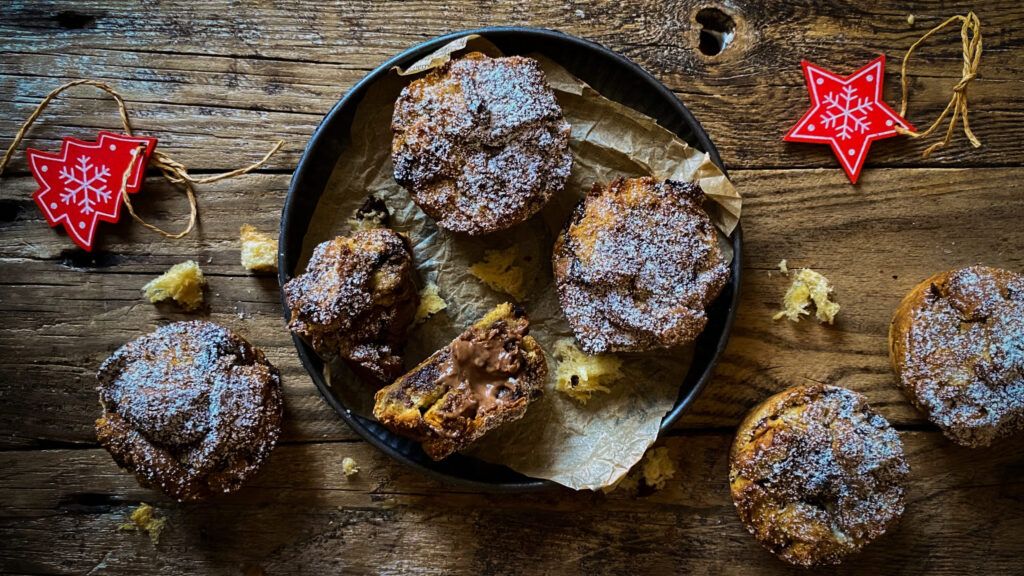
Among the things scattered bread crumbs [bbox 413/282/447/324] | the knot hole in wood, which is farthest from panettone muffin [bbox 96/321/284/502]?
the knot hole in wood

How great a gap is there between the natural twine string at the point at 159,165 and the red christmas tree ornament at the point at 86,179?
0.03m

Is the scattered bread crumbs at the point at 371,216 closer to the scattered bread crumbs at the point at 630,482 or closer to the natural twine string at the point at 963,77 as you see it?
the scattered bread crumbs at the point at 630,482

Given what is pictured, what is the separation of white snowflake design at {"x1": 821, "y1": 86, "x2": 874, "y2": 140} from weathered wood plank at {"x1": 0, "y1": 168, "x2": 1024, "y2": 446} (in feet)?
0.58

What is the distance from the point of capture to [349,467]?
8.70 feet

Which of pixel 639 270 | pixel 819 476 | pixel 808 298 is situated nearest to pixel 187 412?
pixel 639 270

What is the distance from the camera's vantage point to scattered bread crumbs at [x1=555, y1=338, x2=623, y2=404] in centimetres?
250

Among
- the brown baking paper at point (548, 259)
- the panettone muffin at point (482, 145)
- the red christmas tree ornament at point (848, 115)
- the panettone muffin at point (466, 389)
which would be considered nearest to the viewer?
the panettone muffin at point (466, 389)

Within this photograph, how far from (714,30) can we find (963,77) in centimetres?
94

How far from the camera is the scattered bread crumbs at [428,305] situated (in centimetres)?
252

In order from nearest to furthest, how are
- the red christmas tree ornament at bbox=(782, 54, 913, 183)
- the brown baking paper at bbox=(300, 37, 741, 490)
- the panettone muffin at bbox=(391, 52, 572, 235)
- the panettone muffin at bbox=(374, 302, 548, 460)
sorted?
the panettone muffin at bbox=(374, 302, 548, 460) < the panettone muffin at bbox=(391, 52, 572, 235) < the brown baking paper at bbox=(300, 37, 741, 490) < the red christmas tree ornament at bbox=(782, 54, 913, 183)

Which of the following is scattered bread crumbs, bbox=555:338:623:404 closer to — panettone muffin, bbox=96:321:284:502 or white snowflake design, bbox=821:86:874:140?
panettone muffin, bbox=96:321:284:502

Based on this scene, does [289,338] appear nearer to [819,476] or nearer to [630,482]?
[630,482]

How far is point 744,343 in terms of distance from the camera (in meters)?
2.71

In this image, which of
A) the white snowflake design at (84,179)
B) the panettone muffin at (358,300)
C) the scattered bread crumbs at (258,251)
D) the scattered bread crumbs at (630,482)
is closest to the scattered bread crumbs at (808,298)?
the scattered bread crumbs at (630,482)
